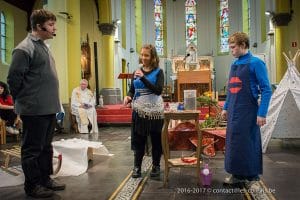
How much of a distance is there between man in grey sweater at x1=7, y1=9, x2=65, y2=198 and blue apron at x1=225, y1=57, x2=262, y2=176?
1.75 m

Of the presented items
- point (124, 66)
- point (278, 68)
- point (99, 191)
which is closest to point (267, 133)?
point (99, 191)

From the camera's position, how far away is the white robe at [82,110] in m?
9.54

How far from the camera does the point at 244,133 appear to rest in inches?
143

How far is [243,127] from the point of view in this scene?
11.9ft

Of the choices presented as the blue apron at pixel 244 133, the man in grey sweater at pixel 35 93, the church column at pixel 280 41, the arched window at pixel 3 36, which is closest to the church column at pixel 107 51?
the arched window at pixel 3 36

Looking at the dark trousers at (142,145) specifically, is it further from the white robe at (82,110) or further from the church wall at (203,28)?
the church wall at (203,28)

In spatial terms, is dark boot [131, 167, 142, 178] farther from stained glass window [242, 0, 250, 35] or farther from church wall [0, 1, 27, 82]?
stained glass window [242, 0, 250, 35]

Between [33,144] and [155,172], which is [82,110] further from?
[33,144]

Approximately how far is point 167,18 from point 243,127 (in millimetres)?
20109

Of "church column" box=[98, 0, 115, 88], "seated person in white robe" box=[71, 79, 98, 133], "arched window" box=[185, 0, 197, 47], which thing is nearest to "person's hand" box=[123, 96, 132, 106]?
"seated person in white robe" box=[71, 79, 98, 133]

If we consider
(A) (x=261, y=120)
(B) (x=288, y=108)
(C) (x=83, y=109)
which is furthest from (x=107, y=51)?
(A) (x=261, y=120)

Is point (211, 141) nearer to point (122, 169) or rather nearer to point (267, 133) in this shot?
point (267, 133)

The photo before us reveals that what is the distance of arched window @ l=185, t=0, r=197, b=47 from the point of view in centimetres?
2292

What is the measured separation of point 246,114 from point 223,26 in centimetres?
1922
